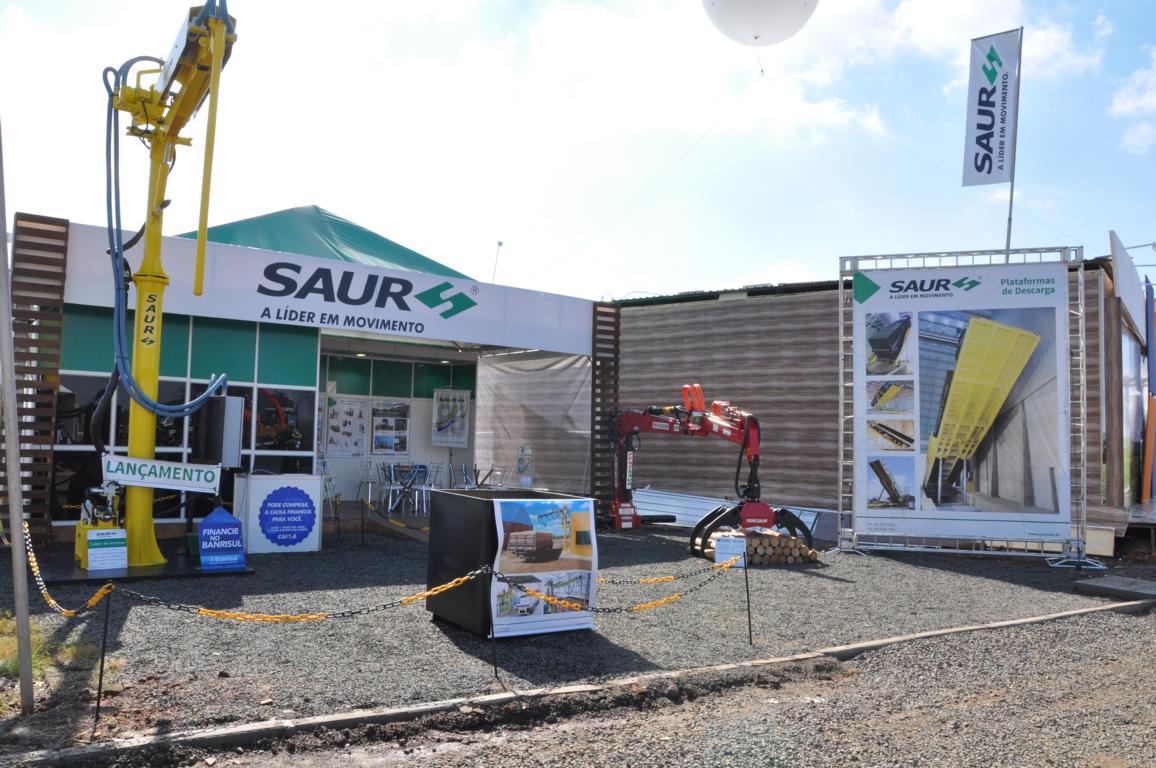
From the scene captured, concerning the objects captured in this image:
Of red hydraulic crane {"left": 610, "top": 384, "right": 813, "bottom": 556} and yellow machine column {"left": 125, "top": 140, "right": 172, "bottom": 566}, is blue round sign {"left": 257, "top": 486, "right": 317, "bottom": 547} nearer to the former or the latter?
yellow machine column {"left": 125, "top": 140, "right": 172, "bottom": 566}

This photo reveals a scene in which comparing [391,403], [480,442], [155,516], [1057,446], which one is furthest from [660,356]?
[155,516]

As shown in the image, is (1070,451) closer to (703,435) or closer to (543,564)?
(703,435)

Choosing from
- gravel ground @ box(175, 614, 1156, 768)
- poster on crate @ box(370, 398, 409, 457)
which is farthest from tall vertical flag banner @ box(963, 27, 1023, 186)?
poster on crate @ box(370, 398, 409, 457)

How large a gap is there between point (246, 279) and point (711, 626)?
8.65 metres

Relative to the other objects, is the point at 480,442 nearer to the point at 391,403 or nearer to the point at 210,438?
the point at 391,403

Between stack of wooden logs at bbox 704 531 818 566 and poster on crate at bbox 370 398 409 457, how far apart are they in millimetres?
8233

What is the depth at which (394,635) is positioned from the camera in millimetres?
7508

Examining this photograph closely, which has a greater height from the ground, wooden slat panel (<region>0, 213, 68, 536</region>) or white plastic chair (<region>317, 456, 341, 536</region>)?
wooden slat panel (<region>0, 213, 68, 536</region>)

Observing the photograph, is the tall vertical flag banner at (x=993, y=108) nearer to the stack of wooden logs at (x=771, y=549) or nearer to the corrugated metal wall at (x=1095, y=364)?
the corrugated metal wall at (x=1095, y=364)

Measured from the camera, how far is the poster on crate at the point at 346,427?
1793 centimetres

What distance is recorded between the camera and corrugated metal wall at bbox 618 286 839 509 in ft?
57.2

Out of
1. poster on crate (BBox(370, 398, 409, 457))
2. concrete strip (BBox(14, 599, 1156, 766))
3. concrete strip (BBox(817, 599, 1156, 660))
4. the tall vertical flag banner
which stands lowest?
concrete strip (BBox(817, 599, 1156, 660))

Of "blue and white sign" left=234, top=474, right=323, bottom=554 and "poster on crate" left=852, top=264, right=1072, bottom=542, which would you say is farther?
"poster on crate" left=852, top=264, right=1072, bottom=542

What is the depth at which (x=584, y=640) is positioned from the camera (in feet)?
24.8
